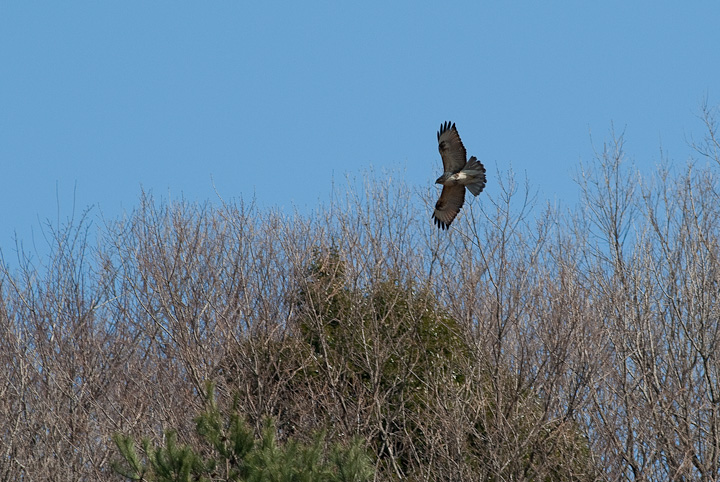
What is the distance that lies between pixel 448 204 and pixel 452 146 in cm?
112

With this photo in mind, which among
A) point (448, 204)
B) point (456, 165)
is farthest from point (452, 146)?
point (448, 204)

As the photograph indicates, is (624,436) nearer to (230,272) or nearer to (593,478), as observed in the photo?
(593,478)

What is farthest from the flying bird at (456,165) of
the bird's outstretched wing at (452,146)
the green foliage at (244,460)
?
the green foliage at (244,460)

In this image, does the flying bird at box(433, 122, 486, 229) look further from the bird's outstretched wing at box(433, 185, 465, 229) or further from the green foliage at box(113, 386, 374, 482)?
the green foliage at box(113, 386, 374, 482)

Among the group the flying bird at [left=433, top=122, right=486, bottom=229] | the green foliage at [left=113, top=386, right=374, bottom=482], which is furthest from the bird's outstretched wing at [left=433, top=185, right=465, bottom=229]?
the green foliage at [left=113, top=386, right=374, bottom=482]

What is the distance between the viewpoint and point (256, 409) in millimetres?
13969

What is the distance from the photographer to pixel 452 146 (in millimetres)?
12109

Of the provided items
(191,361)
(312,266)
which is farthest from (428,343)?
(191,361)

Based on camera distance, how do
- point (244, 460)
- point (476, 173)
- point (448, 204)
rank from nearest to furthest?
1. point (244, 460)
2. point (476, 173)
3. point (448, 204)

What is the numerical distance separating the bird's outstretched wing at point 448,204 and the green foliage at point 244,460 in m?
4.52

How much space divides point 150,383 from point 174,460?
24.5 feet

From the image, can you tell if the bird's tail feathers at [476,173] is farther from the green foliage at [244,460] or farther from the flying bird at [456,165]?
Answer: the green foliage at [244,460]

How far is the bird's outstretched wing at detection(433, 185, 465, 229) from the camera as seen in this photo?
12.7 meters

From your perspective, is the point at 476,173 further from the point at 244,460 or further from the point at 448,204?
the point at 244,460
